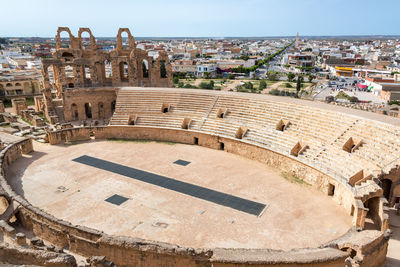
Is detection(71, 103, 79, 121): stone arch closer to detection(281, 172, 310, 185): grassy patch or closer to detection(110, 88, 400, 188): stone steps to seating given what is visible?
detection(110, 88, 400, 188): stone steps to seating

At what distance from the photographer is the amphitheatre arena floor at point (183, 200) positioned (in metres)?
13.2

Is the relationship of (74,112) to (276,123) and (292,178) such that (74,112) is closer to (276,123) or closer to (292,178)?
(276,123)

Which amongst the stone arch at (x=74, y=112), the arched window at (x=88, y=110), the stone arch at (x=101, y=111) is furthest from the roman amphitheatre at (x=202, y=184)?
the arched window at (x=88, y=110)

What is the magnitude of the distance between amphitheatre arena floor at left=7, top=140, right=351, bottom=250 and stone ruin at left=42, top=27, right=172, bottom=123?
772cm

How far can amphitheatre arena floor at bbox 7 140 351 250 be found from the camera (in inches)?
518

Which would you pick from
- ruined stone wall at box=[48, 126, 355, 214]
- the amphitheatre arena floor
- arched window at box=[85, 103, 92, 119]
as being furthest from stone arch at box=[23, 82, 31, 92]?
the amphitheatre arena floor

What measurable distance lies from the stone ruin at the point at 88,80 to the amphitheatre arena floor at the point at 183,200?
7.72m

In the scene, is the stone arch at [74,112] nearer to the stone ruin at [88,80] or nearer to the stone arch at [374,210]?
the stone ruin at [88,80]

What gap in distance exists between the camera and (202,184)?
17.7 m

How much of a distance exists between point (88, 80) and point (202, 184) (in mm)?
21808

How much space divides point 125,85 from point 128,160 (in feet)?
42.9

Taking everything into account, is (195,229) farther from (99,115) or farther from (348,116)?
(99,115)

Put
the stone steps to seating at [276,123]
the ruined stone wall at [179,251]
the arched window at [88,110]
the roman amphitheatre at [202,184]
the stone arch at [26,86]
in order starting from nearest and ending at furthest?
1. the ruined stone wall at [179,251]
2. the roman amphitheatre at [202,184]
3. the stone steps to seating at [276,123]
4. the arched window at [88,110]
5. the stone arch at [26,86]

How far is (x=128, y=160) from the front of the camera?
21.2 m
